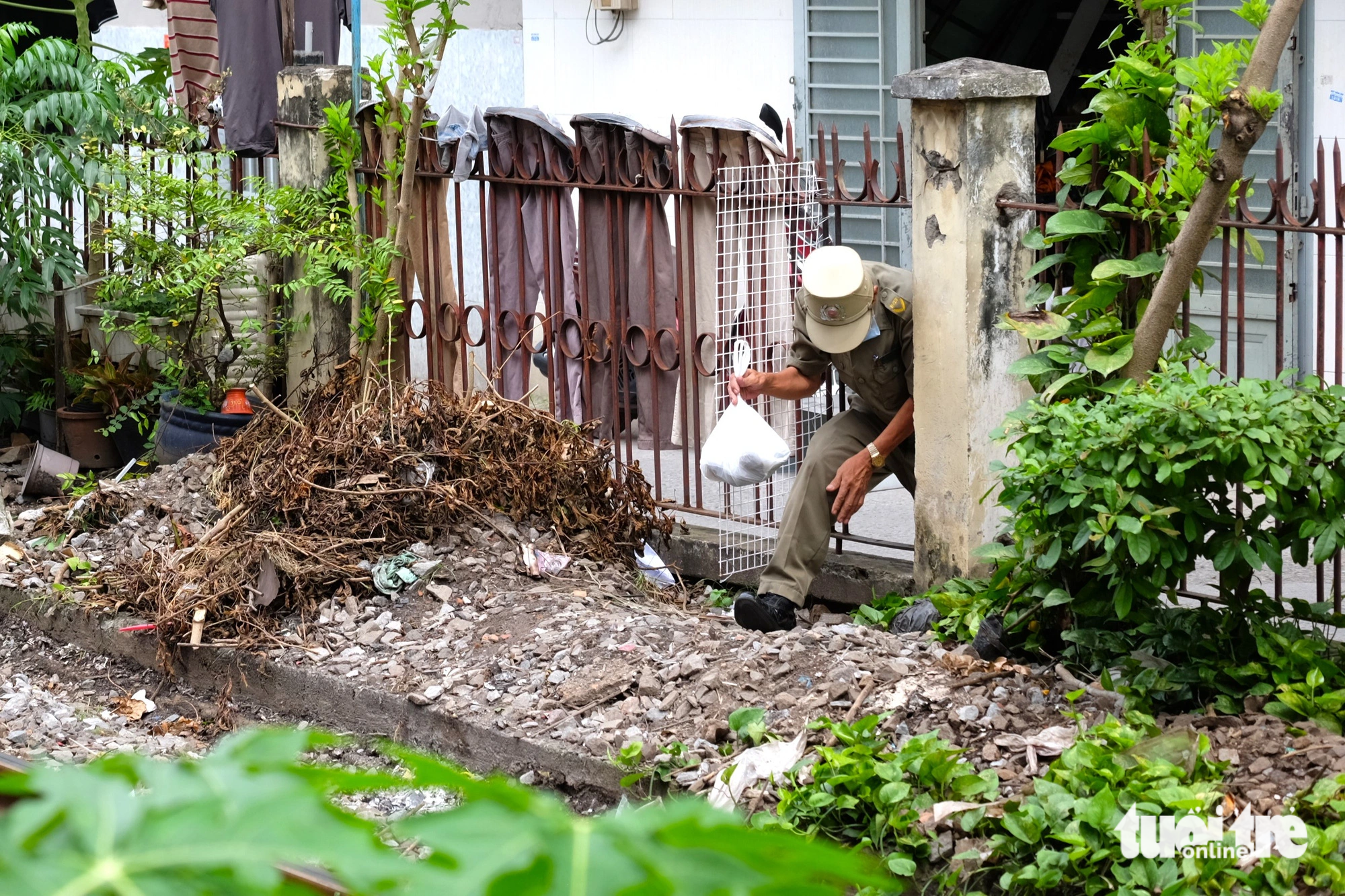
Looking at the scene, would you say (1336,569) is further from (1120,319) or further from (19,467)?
(19,467)

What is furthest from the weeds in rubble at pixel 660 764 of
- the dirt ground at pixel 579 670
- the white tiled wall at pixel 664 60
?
the white tiled wall at pixel 664 60

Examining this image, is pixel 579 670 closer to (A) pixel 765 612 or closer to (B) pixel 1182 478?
(A) pixel 765 612

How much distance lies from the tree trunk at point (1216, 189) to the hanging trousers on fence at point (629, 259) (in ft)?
6.61

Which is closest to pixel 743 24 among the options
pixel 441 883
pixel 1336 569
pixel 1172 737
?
pixel 1336 569

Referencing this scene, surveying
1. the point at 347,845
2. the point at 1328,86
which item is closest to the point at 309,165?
the point at 1328,86

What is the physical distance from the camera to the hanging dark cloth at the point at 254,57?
7543 millimetres

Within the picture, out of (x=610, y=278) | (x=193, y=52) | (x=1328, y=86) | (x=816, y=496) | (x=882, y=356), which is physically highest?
(x=193, y=52)

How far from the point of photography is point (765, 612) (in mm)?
4840

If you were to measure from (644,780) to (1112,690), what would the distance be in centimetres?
126

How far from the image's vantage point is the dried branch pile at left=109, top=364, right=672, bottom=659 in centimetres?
498

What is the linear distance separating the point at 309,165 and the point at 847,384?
115 inches

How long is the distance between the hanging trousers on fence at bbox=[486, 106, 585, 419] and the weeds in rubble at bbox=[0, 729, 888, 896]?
5149 mm

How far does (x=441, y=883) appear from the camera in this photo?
21.8 inches

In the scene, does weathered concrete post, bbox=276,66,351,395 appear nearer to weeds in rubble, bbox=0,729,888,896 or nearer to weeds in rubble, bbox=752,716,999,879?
weeds in rubble, bbox=752,716,999,879
